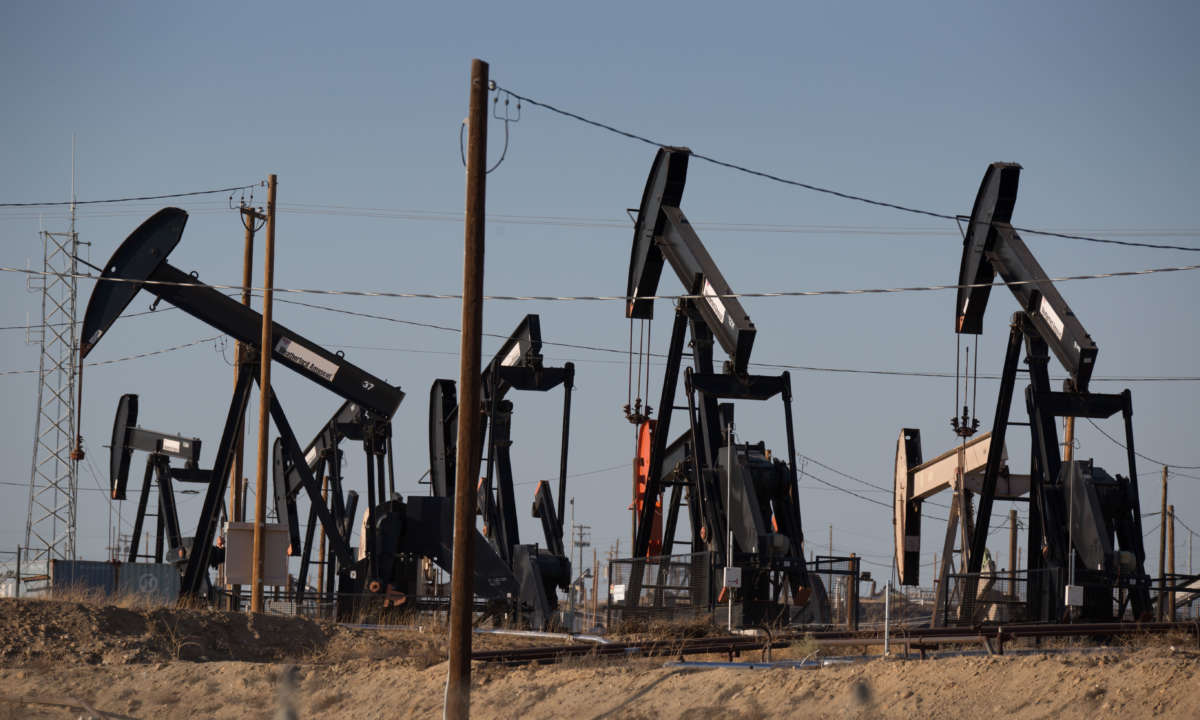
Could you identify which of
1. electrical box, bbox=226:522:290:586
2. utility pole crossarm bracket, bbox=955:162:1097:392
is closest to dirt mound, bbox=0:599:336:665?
electrical box, bbox=226:522:290:586

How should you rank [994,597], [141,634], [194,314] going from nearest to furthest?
[141,634]
[994,597]
[194,314]

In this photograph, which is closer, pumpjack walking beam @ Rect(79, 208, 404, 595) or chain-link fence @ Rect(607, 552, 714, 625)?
chain-link fence @ Rect(607, 552, 714, 625)

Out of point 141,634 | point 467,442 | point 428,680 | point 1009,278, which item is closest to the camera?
point 467,442

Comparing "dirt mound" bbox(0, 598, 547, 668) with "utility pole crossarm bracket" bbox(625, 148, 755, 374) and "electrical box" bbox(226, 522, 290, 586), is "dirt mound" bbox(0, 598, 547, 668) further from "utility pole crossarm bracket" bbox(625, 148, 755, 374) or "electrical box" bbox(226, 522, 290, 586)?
"utility pole crossarm bracket" bbox(625, 148, 755, 374)

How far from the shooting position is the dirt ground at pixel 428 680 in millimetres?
12148

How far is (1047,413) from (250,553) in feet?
38.7

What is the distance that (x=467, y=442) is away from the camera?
1323cm

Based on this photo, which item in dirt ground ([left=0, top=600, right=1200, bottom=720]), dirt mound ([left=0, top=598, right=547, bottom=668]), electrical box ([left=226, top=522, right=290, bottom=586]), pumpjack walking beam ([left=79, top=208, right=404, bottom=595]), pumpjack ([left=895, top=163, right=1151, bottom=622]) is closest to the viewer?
dirt ground ([left=0, top=600, right=1200, bottom=720])

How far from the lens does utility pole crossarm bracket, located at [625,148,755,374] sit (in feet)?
68.8

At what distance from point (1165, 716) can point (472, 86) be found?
26.0 feet

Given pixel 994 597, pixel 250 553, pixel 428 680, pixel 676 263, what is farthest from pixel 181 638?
pixel 994 597

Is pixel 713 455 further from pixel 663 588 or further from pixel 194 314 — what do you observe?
pixel 194 314

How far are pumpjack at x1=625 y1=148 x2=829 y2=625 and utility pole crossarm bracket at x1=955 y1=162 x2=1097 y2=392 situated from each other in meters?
3.26

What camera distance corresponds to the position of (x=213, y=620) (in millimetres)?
18734
